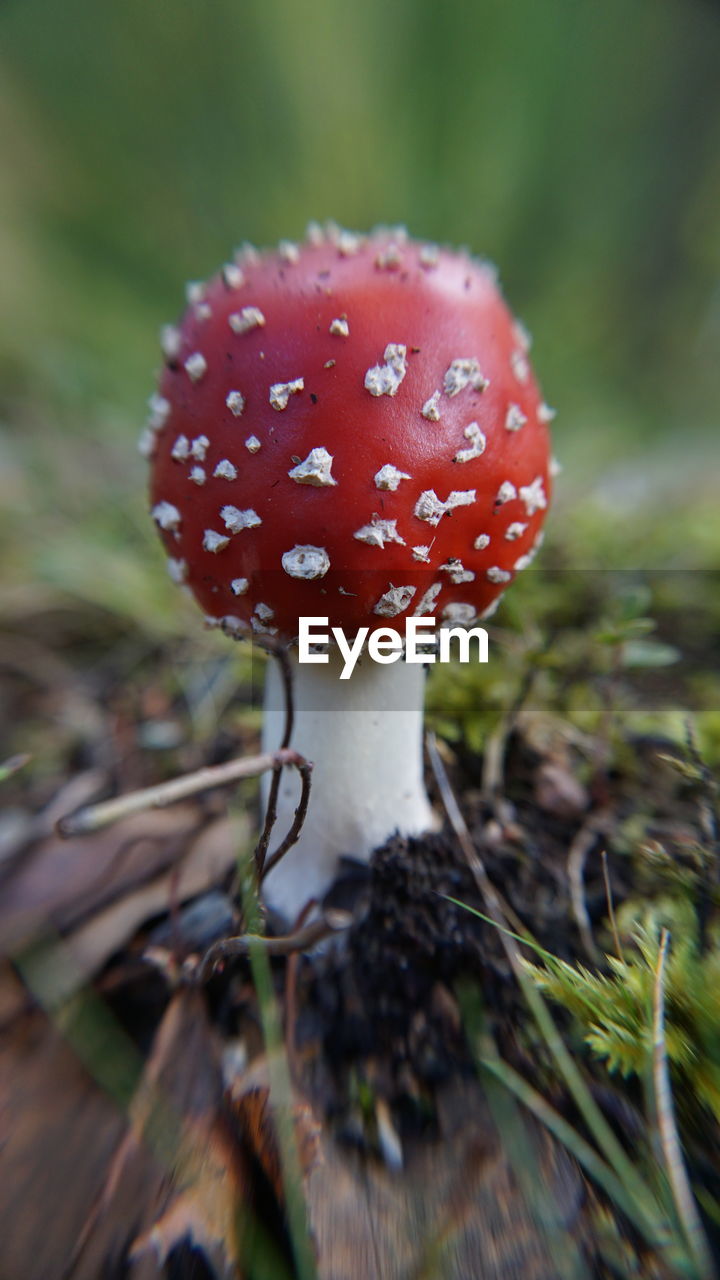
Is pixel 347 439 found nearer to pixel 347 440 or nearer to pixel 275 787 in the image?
pixel 347 440

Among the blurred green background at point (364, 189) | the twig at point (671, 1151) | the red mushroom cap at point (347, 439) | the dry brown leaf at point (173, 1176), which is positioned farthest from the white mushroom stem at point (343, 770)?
the blurred green background at point (364, 189)

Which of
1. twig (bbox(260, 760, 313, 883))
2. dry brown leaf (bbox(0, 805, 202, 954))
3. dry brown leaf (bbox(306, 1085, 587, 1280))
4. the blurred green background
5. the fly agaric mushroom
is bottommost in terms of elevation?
dry brown leaf (bbox(306, 1085, 587, 1280))

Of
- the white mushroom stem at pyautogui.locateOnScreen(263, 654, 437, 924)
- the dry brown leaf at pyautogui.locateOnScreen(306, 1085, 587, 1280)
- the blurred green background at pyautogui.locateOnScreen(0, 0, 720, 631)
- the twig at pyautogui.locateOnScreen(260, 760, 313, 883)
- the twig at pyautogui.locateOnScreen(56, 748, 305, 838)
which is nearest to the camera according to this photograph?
the twig at pyautogui.locateOnScreen(56, 748, 305, 838)

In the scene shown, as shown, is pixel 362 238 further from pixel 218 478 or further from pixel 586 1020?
pixel 586 1020

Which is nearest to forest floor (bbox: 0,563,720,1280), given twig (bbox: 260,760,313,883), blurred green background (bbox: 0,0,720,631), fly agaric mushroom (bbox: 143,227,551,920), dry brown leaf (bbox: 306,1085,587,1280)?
dry brown leaf (bbox: 306,1085,587,1280)

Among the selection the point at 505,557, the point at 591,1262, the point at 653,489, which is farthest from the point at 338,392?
the point at 653,489

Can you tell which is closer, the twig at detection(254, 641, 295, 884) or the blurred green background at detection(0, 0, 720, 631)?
the twig at detection(254, 641, 295, 884)

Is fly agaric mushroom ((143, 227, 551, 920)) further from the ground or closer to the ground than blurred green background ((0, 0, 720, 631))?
closer to the ground

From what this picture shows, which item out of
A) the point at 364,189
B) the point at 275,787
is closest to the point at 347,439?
the point at 275,787

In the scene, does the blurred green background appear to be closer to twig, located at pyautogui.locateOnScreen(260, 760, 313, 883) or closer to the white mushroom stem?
the white mushroom stem
